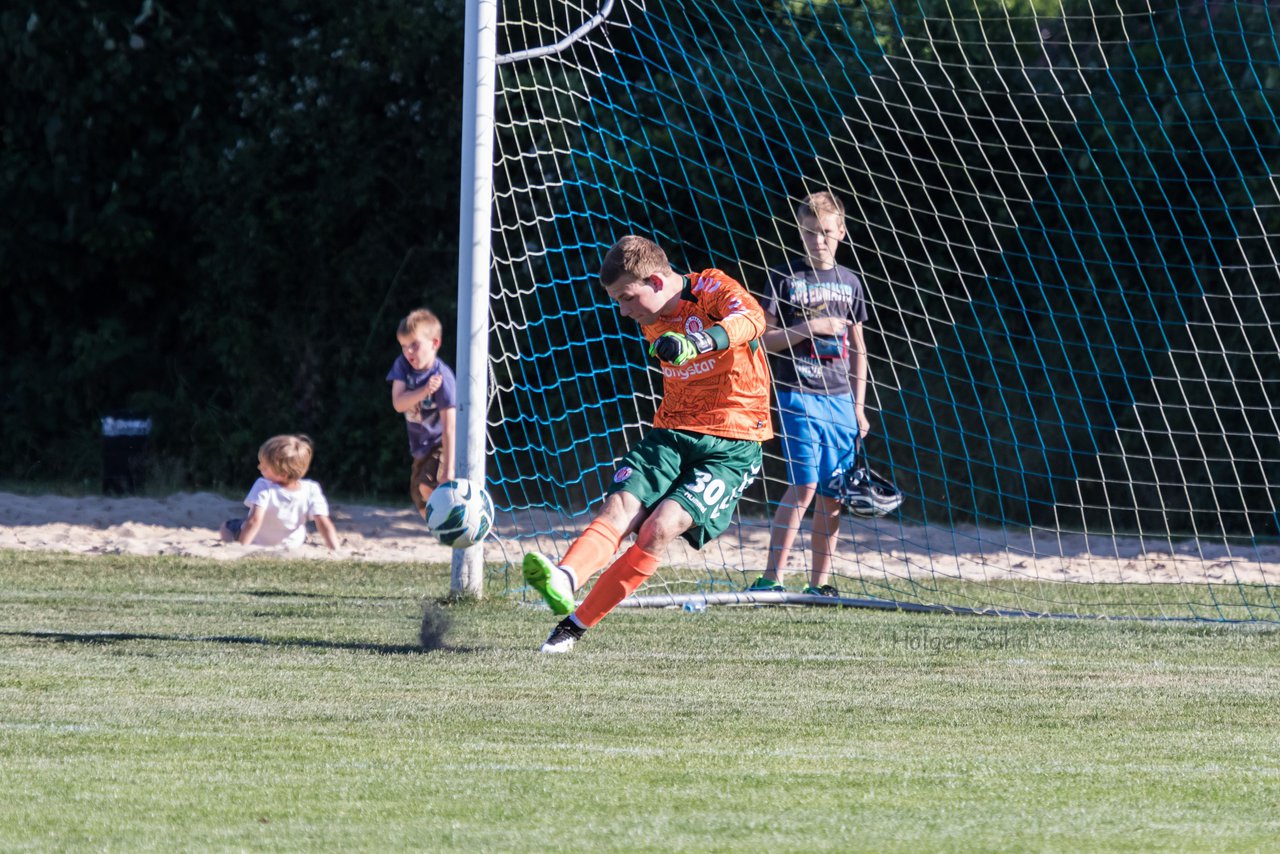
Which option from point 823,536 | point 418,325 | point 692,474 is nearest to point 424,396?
point 418,325

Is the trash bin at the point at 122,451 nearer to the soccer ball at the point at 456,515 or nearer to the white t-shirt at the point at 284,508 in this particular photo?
the white t-shirt at the point at 284,508

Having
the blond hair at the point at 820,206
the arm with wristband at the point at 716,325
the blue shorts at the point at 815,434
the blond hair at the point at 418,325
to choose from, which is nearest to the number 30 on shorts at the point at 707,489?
the arm with wristband at the point at 716,325

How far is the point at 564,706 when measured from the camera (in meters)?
5.31

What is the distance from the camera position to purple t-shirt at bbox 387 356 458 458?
9.37m

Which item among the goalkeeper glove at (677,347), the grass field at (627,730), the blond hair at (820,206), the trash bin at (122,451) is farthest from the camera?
the trash bin at (122,451)

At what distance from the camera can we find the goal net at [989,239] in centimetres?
1167

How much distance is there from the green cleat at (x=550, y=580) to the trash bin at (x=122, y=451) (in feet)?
32.7

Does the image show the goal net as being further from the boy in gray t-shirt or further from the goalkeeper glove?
the goalkeeper glove

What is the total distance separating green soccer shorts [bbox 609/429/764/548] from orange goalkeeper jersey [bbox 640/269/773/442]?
6cm

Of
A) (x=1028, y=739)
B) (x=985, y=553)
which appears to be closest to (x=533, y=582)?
(x=1028, y=739)

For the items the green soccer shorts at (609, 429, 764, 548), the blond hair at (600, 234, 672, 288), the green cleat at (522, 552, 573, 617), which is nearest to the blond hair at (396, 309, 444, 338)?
the blond hair at (600, 234, 672, 288)

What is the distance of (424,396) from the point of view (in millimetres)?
9328

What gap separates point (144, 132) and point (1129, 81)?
9.79m

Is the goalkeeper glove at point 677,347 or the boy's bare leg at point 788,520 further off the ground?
the goalkeeper glove at point 677,347
